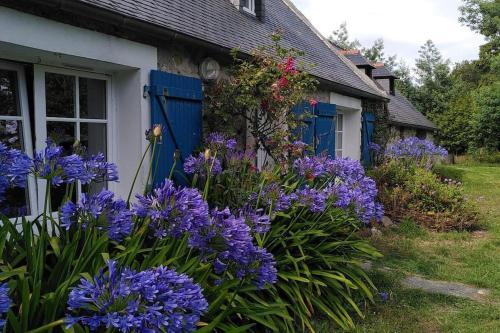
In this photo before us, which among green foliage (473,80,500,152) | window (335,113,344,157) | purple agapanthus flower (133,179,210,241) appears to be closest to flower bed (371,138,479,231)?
window (335,113,344,157)

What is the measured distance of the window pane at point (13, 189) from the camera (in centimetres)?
374

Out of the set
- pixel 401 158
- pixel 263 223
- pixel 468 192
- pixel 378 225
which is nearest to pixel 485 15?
pixel 468 192

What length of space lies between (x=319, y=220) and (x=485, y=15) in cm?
3230

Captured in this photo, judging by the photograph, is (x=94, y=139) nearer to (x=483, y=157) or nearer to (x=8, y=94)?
(x=8, y=94)

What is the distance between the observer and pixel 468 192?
14055 millimetres

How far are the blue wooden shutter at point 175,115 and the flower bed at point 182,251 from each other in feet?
1.29

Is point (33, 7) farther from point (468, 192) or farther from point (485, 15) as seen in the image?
point (485, 15)

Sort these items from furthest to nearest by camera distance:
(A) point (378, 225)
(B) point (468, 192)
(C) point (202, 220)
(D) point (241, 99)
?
(B) point (468, 192)
(A) point (378, 225)
(D) point (241, 99)
(C) point (202, 220)

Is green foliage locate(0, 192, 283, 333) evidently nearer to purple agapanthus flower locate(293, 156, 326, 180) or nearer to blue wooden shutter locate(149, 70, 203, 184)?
blue wooden shutter locate(149, 70, 203, 184)

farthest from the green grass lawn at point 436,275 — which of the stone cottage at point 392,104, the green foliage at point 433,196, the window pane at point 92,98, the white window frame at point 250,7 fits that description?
the stone cottage at point 392,104

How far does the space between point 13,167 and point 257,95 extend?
3.86 meters

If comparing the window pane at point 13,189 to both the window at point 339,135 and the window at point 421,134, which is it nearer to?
the window at point 339,135

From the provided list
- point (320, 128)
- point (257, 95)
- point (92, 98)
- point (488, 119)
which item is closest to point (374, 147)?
point (320, 128)

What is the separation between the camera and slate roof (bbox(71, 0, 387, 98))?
4.81 metres
